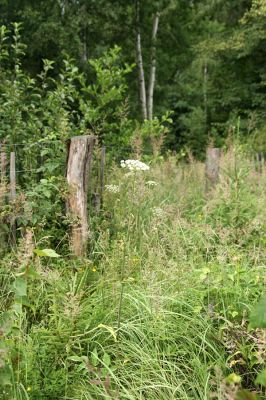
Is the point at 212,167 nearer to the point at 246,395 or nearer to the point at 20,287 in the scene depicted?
the point at 20,287

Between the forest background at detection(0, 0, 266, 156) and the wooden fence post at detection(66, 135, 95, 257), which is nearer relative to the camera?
the wooden fence post at detection(66, 135, 95, 257)

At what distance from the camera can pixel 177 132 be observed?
23891 mm

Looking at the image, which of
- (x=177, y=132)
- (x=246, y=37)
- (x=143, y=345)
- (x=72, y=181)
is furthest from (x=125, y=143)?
(x=177, y=132)

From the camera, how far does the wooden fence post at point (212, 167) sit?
20.4 ft

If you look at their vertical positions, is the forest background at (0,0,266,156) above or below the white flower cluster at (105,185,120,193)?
above

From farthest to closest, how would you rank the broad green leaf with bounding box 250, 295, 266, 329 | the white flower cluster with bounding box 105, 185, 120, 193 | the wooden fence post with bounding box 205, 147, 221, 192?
the wooden fence post with bounding box 205, 147, 221, 192 < the white flower cluster with bounding box 105, 185, 120, 193 < the broad green leaf with bounding box 250, 295, 266, 329

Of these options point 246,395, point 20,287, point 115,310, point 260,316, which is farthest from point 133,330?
point 246,395

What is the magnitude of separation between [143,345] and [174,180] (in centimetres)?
336

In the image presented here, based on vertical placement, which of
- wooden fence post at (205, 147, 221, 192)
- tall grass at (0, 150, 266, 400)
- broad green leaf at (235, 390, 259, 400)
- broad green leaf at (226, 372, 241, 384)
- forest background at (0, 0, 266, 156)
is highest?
forest background at (0, 0, 266, 156)

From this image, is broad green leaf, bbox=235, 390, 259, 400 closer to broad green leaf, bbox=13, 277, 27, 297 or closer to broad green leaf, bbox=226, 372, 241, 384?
broad green leaf, bbox=226, 372, 241, 384

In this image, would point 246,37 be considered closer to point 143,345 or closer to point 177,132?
point 177,132

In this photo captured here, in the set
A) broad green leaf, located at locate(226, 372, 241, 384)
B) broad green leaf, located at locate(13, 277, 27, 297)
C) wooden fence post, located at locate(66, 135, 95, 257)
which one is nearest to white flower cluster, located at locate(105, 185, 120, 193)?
wooden fence post, located at locate(66, 135, 95, 257)

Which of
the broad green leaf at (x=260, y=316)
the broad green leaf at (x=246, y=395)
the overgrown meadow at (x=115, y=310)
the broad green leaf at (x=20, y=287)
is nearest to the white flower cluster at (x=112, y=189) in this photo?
the overgrown meadow at (x=115, y=310)

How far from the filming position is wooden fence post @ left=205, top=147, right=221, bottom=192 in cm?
622
